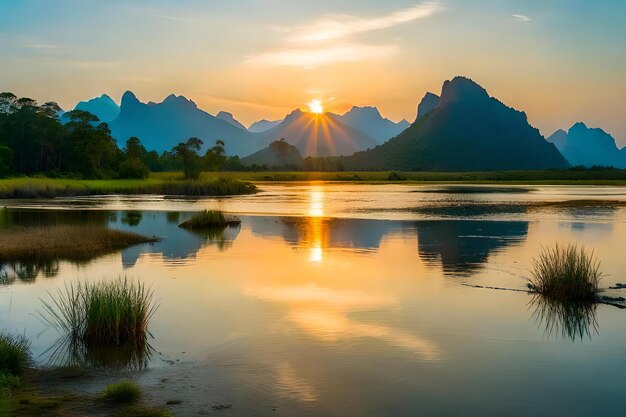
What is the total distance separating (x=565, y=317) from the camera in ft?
65.6

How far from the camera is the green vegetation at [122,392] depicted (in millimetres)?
12086

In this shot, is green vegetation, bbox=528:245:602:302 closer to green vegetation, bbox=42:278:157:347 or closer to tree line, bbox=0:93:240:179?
green vegetation, bbox=42:278:157:347

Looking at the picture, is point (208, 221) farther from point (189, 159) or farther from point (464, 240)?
point (189, 159)

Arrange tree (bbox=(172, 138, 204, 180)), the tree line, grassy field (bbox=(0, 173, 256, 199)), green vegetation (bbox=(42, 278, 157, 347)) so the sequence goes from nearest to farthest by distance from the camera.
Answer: green vegetation (bbox=(42, 278, 157, 347)) < grassy field (bbox=(0, 173, 256, 199)) < the tree line < tree (bbox=(172, 138, 204, 180))

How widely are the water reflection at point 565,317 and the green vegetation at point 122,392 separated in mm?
12185

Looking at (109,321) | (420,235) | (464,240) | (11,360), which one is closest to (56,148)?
(420,235)

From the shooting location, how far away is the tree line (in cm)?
12812

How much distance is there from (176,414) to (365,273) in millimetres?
18516

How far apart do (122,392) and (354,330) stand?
26.3ft

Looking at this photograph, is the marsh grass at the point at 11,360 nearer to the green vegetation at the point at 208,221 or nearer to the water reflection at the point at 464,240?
the water reflection at the point at 464,240

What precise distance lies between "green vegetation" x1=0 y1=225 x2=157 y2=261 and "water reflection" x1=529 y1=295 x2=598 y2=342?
933 inches

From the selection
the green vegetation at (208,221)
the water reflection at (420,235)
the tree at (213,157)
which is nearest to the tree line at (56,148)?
the tree at (213,157)

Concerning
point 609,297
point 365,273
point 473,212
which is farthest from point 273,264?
point 473,212

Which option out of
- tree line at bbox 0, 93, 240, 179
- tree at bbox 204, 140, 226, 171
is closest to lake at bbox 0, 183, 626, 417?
tree line at bbox 0, 93, 240, 179
